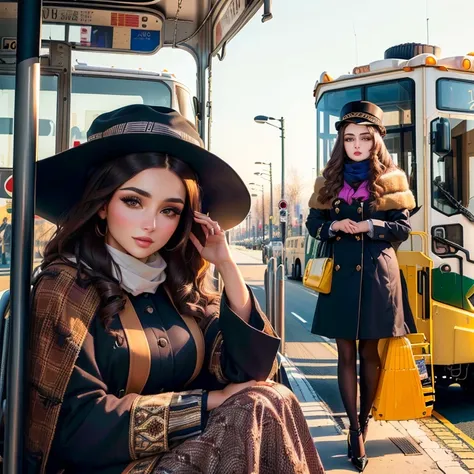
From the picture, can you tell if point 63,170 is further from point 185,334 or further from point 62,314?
point 185,334

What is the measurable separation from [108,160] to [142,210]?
194mm

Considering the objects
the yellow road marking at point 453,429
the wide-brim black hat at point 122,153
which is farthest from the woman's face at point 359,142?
the yellow road marking at point 453,429

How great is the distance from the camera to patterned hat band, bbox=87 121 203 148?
→ 162cm

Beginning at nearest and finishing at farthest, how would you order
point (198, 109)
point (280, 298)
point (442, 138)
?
point (198, 109) < point (442, 138) < point (280, 298)

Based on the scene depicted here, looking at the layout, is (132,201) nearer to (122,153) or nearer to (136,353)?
(122,153)

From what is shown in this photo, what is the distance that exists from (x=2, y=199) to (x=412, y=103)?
3376mm

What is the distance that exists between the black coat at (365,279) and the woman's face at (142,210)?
1824 mm

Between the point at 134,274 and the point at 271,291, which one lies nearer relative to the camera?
the point at 134,274

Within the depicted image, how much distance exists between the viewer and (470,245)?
4445 mm

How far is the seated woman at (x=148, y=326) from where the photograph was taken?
1.39 m

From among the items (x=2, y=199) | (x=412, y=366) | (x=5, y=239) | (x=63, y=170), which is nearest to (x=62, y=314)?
(x=63, y=170)

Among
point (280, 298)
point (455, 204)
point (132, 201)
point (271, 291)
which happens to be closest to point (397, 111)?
point (455, 204)

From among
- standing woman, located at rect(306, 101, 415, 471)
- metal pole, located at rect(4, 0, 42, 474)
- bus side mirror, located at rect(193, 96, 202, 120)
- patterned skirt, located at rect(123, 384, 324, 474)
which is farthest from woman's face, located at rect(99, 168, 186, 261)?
bus side mirror, located at rect(193, 96, 202, 120)

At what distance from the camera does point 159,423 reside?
4.64 ft
